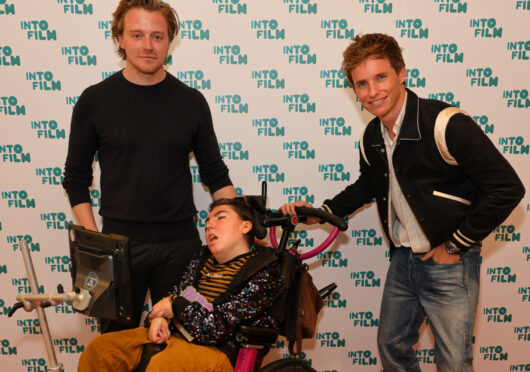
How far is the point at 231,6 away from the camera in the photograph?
241cm

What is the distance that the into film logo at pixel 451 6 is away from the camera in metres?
2.44

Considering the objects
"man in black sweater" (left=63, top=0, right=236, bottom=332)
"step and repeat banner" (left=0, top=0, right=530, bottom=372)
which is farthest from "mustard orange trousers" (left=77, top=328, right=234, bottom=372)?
"step and repeat banner" (left=0, top=0, right=530, bottom=372)

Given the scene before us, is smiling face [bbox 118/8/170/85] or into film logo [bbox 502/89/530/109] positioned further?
into film logo [bbox 502/89/530/109]

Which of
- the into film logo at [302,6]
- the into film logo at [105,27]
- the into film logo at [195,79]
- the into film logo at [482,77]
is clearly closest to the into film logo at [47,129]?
the into film logo at [105,27]

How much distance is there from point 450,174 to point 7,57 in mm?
2421

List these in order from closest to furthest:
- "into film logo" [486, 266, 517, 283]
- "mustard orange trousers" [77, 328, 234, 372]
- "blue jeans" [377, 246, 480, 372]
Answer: "mustard orange trousers" [77, 328, 234, 372] → "blue jeans" [377, 246, 480, 372] → "into film logo" [486, 266, 517, 283]

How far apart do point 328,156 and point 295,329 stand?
121 centimetres

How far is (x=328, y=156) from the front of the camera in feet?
8.54

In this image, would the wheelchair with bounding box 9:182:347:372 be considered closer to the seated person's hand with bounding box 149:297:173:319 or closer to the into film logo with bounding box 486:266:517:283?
the seated person's hand with bounding box 149:297:173:319

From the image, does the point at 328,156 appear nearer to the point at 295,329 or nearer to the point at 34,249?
the point at 295,329

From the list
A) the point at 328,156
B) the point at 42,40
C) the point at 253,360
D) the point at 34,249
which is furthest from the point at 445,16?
the point at 34,249

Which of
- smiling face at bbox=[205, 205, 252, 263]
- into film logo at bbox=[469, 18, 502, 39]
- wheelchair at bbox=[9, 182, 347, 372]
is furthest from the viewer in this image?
into film logo at bbox=[469, 18, 502, 39]

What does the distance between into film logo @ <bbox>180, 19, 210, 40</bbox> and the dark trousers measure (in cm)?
116

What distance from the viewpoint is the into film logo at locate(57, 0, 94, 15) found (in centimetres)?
237
